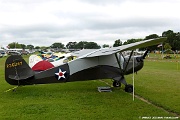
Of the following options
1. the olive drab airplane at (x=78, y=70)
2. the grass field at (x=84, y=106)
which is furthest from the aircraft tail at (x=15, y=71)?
the grass field at (x=84, y=106)

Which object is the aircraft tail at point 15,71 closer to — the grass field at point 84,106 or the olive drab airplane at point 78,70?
the olive drab airplane at point 78,70

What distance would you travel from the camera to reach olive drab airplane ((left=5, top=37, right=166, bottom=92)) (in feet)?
32.3

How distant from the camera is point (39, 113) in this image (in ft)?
22.5

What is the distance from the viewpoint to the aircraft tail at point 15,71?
31.8 ft

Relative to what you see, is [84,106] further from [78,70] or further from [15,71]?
[15,71]

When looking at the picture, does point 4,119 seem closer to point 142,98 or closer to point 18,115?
point 18,115

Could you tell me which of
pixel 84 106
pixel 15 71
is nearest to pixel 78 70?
pixel 15 71

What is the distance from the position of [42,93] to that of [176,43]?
87.9m

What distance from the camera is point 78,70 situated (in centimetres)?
1068

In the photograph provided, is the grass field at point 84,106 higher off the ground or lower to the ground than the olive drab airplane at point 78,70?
lower

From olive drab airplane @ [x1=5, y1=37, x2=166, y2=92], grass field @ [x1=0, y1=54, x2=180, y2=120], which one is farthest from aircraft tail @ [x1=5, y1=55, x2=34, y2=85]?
grass field @ [x1=0, y1=54, x2=180, y2=120]

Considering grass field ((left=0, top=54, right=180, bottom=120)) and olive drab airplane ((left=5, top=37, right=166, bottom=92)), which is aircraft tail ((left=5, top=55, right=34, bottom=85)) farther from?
grass field ((left=0, top=54, right=180, bottom=120))

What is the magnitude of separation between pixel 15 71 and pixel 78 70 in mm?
2932

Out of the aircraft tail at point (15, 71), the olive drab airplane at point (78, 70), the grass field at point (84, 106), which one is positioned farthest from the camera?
the olive drab airplane at point (78, 70)
